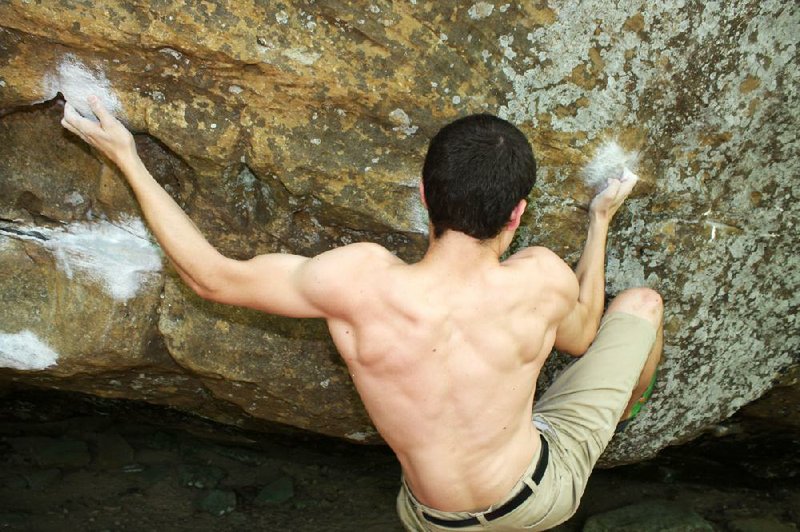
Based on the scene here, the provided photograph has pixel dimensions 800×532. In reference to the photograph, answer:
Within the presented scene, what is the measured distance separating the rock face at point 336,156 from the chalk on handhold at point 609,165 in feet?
0.11

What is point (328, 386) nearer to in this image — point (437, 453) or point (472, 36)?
point (437, 453)

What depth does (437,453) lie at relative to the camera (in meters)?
2.70

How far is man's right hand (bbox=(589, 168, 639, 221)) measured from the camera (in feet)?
9.86

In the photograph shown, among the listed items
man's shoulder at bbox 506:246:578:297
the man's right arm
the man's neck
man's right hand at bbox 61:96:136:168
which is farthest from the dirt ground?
the man's neck

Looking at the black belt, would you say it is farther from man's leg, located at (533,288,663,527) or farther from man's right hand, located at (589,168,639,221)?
man's right hand, located at (589,168,639,221)

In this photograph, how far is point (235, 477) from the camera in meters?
4.24

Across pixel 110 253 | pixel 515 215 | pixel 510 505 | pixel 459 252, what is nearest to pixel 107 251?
pixel 110 253

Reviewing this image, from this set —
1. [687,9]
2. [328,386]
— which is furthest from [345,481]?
[687,9]

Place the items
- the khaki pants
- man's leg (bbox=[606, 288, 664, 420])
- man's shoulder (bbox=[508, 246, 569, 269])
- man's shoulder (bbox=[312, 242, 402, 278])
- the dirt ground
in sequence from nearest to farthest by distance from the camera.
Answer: man's shoulder (bbox=[312, 242, 402, 278]) → man's shoulder (bbox=[508, 246, 569, 269]) → the khaki pants → man's leg (bbox=[606, 288, 664, 420]) → the dirt ground

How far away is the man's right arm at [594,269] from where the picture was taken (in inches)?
118

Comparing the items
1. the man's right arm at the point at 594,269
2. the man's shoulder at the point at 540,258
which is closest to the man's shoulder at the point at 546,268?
the man's shoulder at the point at 540,258

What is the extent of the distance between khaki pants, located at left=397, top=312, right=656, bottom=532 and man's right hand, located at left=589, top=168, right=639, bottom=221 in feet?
1.22

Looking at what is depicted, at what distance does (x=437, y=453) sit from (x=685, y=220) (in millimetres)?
1284

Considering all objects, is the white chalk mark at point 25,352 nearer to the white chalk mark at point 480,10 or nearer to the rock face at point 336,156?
the rock face at point 336,156
